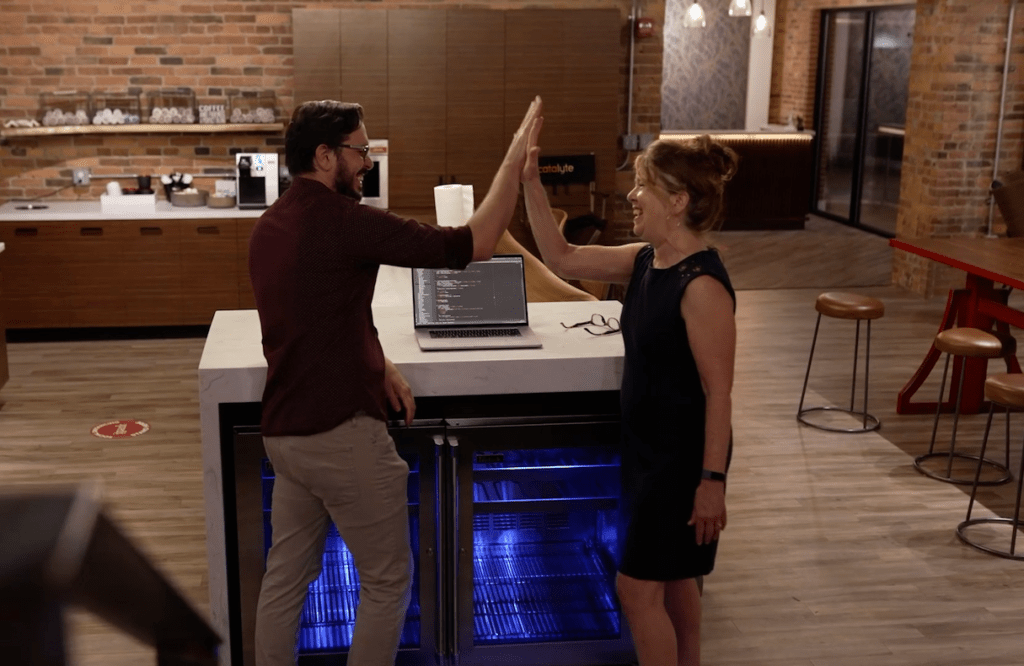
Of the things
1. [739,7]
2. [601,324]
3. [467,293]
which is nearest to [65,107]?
[739,7]

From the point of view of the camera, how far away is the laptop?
319 centimetres

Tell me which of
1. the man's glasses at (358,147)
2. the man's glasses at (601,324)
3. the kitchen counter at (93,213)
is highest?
the man's glasses at (358,147)

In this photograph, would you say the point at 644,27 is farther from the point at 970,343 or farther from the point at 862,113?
the point at 862,113

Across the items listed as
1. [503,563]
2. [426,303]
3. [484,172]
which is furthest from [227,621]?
[484,172]

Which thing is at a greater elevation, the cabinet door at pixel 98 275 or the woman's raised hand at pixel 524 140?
the woman's raised hand at pixel 524 140

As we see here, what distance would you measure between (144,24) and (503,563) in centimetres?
578

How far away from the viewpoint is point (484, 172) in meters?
7.90

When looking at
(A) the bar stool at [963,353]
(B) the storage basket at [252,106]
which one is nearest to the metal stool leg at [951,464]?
(A) the bar stool at [963,353]

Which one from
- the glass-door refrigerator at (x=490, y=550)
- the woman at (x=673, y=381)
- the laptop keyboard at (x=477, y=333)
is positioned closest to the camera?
the woman at (x=673, y=381)

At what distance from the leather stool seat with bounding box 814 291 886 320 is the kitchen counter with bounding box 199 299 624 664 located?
276 centimetres

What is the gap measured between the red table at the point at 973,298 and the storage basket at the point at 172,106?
471 centimetres

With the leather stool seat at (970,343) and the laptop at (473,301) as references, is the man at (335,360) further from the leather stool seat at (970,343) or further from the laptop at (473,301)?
the leather stool seat at (970,343)

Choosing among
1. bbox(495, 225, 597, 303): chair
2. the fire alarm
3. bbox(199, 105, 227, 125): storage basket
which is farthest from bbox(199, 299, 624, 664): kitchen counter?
the fire alarm

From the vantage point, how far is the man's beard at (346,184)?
250 centimetres
